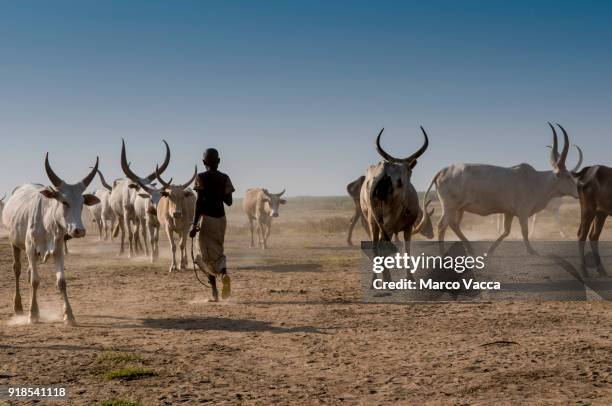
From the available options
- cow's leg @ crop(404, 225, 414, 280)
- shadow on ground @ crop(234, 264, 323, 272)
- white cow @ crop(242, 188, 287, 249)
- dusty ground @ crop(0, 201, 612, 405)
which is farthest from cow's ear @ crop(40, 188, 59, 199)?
white cow @ crop(242, 188, 287, 249)

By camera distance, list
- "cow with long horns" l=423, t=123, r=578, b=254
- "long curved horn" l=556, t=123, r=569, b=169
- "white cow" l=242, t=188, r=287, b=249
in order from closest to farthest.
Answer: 1. "long curved horn" l=556, t=123, r=569, b=169
2. "cow with long horns" l=423, t=123, r=578, b=254
3. "white cow" l=242, t=188, r=287, b=249

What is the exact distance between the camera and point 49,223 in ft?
25.9

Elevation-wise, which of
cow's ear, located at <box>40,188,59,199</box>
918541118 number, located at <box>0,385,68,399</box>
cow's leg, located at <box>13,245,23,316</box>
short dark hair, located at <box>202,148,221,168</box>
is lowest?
918541118 number, located at <box>0,385,68,399</box>

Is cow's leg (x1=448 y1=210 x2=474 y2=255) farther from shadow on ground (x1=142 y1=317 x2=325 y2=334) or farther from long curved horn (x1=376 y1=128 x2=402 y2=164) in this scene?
shadow on ground (x1=142 y1=317 x2=325 y2=334)

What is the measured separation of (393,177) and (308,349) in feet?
14.2

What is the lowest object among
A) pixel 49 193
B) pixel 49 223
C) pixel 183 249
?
pixel 183 249

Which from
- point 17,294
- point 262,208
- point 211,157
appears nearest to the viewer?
point 17,294

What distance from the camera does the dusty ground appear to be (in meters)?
4.93

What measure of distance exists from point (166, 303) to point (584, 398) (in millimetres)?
6590

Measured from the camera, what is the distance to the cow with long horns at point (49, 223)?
766 cm

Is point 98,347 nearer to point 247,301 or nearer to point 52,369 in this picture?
point 52,369

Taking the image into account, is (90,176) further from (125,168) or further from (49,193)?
(125,168)

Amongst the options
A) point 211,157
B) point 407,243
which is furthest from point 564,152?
point 211,157

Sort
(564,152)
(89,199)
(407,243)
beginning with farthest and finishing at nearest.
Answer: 1. (564,152)
2. (407,243)
3. (89,199)
